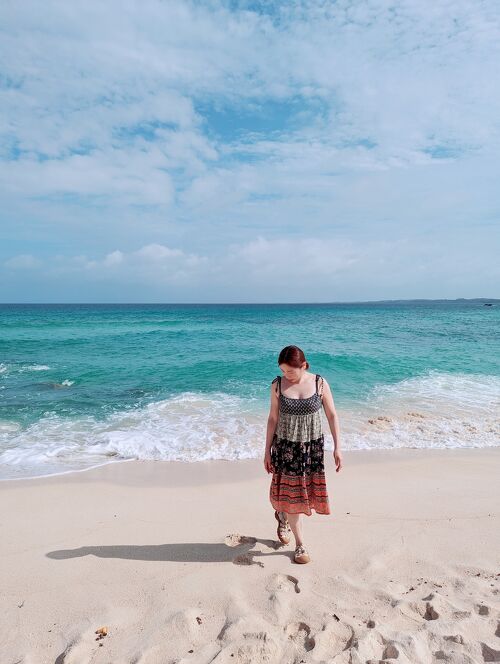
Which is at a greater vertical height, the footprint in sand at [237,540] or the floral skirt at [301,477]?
the floral skirt at [301,477]

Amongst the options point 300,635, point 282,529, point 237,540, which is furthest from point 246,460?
point 300,635

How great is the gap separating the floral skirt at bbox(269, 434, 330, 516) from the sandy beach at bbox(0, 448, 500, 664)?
552 millimetres

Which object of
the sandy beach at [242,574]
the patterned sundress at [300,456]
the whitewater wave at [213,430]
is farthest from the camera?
the whitewater wave at [213,430]

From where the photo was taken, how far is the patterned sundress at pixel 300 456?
3.81 metres

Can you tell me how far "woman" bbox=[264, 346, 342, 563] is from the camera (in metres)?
3.81

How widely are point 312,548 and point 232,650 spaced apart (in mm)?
1587

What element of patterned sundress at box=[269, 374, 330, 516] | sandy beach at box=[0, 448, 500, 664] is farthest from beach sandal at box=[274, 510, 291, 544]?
patterned sundress at box=[269, 374, 330, 516]

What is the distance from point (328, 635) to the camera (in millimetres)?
2902

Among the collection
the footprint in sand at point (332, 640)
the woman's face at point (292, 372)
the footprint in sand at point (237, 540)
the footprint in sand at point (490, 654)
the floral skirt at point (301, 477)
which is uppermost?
the woman's face at point (292, 372)

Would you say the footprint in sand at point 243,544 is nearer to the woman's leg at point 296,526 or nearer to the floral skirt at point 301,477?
the woman's leg at point 296,526

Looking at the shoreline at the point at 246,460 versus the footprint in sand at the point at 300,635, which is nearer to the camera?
the footprint in sand at the point at 300,635

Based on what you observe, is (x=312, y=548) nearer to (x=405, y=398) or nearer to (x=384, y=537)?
(x=384, y=537)

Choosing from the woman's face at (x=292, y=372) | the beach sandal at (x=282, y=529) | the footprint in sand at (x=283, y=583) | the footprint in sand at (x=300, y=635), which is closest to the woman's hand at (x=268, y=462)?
the beach sandal at (x=282, y=529)

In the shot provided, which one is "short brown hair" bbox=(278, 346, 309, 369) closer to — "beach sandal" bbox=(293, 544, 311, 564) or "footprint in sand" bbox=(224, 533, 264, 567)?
"beach sandal" bbox=(293, 544, 311, 564)
